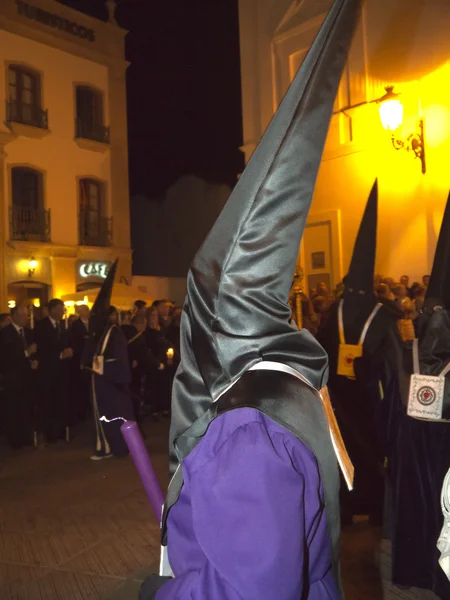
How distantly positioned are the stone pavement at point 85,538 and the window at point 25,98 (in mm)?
16553

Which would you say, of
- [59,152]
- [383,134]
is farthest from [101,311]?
[59,152]

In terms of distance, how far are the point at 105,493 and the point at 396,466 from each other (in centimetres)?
342

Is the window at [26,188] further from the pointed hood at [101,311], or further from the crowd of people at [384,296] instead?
the pointed hood at [101,311]

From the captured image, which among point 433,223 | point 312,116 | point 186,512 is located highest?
point 433,223

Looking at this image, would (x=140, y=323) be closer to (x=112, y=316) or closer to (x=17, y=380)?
(x=17, y=380)

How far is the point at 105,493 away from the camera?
244 inches

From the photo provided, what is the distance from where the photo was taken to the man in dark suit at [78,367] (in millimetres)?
10328

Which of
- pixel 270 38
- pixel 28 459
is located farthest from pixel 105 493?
pixel 270 38

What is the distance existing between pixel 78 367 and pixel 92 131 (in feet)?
48.7

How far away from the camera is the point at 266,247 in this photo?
4.74ft

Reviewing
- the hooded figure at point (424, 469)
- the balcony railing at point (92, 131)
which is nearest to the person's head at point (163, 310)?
the hooded figure at point (424, 469)

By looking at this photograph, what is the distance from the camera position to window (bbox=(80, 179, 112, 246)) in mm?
22406

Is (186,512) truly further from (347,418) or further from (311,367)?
(347,418)

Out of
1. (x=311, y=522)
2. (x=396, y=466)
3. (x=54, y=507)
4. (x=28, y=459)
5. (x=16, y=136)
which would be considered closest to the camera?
(x=311, y=522)
